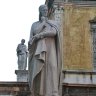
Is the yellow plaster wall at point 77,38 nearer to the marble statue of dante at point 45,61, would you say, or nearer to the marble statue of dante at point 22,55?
the marble statue of dante at point 22,55

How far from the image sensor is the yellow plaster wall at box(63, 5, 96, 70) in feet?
86.1

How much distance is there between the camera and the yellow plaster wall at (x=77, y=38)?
2625cm

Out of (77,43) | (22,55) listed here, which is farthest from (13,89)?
(77,43)

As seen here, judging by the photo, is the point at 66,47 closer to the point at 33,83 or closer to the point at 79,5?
the point at 79,5

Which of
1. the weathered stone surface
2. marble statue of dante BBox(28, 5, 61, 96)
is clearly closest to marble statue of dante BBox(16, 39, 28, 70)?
the weathered stone surface

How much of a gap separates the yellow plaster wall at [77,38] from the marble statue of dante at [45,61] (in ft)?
58.3

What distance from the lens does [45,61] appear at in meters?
8.12

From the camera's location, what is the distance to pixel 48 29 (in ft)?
27.3

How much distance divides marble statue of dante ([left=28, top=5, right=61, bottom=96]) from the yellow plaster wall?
17781mm

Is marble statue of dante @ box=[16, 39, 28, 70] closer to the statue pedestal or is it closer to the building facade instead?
the statue pedestal

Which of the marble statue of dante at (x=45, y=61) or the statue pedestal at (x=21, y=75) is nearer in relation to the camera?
the marble statue of dante at (x=45, y=61)

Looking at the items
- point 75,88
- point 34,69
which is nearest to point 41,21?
point 34,69

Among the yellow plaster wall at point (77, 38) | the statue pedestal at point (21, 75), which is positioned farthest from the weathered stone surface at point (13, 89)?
the yellow plaster wall at point (77, 38)

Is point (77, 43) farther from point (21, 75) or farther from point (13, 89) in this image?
point (13, 89)
